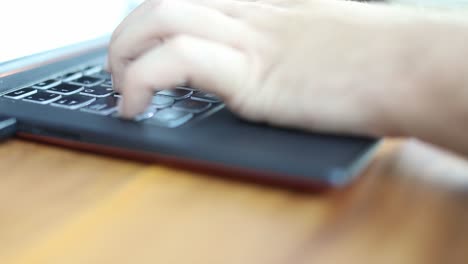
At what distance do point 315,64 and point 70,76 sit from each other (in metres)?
0.29

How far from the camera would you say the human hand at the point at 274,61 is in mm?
422

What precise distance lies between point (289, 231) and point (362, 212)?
0.05 m

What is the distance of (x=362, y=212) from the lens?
1.14 ft

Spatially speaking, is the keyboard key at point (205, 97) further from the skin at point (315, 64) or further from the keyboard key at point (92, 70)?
the keyboard key at point (92, 70)

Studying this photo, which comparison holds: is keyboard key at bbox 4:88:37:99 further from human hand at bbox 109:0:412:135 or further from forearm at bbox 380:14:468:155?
forearm at bbox 380:14:468:155

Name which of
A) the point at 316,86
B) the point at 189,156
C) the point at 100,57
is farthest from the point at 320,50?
the point at 100,57

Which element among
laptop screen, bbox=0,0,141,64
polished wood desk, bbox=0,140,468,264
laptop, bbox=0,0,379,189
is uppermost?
laptop screen, bbox=0,0,141,64

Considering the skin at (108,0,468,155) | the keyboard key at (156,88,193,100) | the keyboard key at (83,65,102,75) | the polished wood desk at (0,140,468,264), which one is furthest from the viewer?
the keyboard key at (83,65,102,75)

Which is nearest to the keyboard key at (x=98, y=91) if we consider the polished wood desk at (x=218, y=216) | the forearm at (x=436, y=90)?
the polished wood desk at (x=218, y=216)

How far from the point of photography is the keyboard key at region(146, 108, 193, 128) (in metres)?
0.43

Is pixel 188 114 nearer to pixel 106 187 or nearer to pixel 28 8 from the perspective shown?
pixel 106 187

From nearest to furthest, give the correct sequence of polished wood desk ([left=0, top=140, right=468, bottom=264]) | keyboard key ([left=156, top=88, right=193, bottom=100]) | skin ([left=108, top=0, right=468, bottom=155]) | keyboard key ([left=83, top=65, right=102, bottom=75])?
polished wood desk ([left=0, top=140, right=468, bottom=264]), skin ([left=108, top=0, right=468, bottom=155]), keyboard key ([left=156, top=88, right=193, bottom=100]), keyboard key ([left=83, top=65, right=102, bottom=75])

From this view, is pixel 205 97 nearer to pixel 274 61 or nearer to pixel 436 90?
pixel 274 61

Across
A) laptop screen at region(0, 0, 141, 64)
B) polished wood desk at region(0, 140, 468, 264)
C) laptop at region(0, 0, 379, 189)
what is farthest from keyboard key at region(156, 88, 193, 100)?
laptop screen at region(0, 0, 141, 64)
